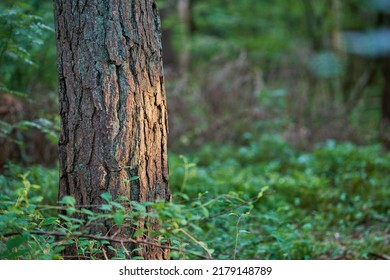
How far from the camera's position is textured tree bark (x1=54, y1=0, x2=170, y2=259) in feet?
10.5

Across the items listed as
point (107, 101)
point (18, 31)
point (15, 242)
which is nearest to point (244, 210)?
point (107, 101)

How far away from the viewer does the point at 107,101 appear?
10.5ft

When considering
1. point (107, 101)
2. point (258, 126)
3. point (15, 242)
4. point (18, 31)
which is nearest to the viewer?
point (15, 242)

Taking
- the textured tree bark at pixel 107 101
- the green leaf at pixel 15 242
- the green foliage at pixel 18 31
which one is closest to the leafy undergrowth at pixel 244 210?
the green leaf at pixel 15 242

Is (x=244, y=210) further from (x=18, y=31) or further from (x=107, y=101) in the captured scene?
(x=18, y=31)

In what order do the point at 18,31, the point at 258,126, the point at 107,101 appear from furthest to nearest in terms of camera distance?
the point at 258,126 → the point at 18,31 → the point at 107,101

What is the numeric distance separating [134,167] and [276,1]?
12.4m

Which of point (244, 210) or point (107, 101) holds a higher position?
point (107, 101)

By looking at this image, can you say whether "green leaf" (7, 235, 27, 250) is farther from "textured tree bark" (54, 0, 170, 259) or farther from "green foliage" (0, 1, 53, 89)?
"green foliage" (0, 1, 53, 89)

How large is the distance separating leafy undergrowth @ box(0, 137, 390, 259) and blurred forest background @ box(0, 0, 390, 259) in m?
0.02

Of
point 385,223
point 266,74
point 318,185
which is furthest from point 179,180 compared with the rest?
point 266,74

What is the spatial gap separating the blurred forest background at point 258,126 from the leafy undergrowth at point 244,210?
2 centimetres

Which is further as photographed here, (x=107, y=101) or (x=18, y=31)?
(x=18, y=31)

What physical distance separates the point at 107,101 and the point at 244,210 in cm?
103
